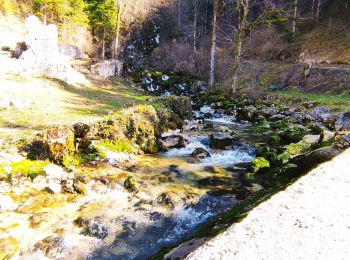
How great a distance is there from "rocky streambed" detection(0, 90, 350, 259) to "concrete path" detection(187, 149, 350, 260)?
2.03ft

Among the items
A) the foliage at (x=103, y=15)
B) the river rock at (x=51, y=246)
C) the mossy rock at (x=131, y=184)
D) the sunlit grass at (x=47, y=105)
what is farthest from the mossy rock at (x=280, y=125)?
the foliage at (x=103, y=15)

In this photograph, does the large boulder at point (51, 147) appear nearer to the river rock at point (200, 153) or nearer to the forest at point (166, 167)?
the forest at point (166, 167)

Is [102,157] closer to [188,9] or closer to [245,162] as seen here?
[245,162]

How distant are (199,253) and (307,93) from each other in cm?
2255

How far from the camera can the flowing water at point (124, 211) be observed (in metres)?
5.74

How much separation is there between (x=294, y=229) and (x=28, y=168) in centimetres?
626

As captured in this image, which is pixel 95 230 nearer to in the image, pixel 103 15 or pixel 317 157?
pixel 317 157

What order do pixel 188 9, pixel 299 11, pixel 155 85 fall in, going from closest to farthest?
1. pixel 155 85
2. pixel 299 11
3. pixel 188 9

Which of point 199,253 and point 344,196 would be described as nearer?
point 199,253

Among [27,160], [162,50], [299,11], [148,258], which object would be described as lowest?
[148,258]

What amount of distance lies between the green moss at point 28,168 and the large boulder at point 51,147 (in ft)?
0.91

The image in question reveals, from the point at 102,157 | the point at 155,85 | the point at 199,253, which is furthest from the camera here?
the point at 155,85

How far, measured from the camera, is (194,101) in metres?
25.8

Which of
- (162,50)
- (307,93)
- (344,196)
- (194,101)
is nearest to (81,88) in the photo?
(194,101)
